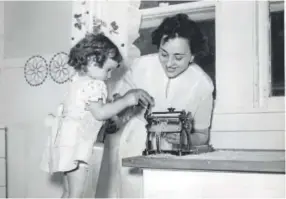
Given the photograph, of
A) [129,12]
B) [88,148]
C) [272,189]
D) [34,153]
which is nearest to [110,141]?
[88,148]

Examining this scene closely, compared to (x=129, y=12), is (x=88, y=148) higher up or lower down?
lower down

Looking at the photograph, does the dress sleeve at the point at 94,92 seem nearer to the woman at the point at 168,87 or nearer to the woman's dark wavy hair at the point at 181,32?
the woman at the point at 168,87

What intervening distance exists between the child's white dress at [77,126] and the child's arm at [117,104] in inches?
0.6

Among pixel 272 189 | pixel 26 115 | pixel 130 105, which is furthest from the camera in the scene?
pixel 26 115

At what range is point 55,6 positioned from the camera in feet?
4.87

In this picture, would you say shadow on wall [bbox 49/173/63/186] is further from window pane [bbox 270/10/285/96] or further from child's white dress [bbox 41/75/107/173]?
window pane [bbox 270/10/285/96]

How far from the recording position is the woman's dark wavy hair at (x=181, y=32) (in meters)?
1.33

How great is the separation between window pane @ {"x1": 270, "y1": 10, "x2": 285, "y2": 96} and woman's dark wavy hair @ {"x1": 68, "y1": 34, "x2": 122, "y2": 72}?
0.47m

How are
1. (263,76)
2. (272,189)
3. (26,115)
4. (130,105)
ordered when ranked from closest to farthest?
(272,189) < (263,76) < (130,105) < (26,115)

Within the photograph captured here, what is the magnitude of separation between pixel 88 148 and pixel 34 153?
0.67 feet

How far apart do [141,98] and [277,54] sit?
427 mm

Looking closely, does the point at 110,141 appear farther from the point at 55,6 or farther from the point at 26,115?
the point at 55,6

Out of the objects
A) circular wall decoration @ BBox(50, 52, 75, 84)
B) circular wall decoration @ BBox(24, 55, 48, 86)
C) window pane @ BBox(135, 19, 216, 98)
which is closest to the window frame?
window pane @ BBox(135, 19, 216, 98)

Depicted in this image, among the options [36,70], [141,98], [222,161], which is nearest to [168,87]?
[141,98]
